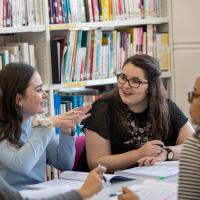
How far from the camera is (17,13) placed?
3.33 meters

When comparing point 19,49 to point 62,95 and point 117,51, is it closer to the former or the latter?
point 62,95

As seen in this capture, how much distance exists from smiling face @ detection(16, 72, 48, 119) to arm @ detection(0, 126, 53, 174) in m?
0.13

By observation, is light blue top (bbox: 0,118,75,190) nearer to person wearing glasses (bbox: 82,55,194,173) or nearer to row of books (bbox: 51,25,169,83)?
person wearing glasses (bbox: 82,55,194,173)

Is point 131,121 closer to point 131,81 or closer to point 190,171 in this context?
point 131,81

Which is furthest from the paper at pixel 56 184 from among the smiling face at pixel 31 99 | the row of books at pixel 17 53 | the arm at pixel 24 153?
the row of books at pixel 17 53

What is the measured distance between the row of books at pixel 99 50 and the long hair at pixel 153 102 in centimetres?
74

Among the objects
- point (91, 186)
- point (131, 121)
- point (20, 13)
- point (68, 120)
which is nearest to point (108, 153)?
point (131, 121)

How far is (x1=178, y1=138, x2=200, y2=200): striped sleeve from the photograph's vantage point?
1.65 metres

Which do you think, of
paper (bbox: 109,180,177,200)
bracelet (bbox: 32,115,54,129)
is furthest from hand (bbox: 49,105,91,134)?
paper (bbox: 109,180,177,200)

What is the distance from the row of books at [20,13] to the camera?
3268mm

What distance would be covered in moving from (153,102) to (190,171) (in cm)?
124

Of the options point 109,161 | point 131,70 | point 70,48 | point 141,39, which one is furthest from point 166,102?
point 141,39

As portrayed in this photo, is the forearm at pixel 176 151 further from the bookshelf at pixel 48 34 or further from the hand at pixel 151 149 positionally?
the bookshelf at pixel 48 34

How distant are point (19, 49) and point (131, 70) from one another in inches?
34.7
